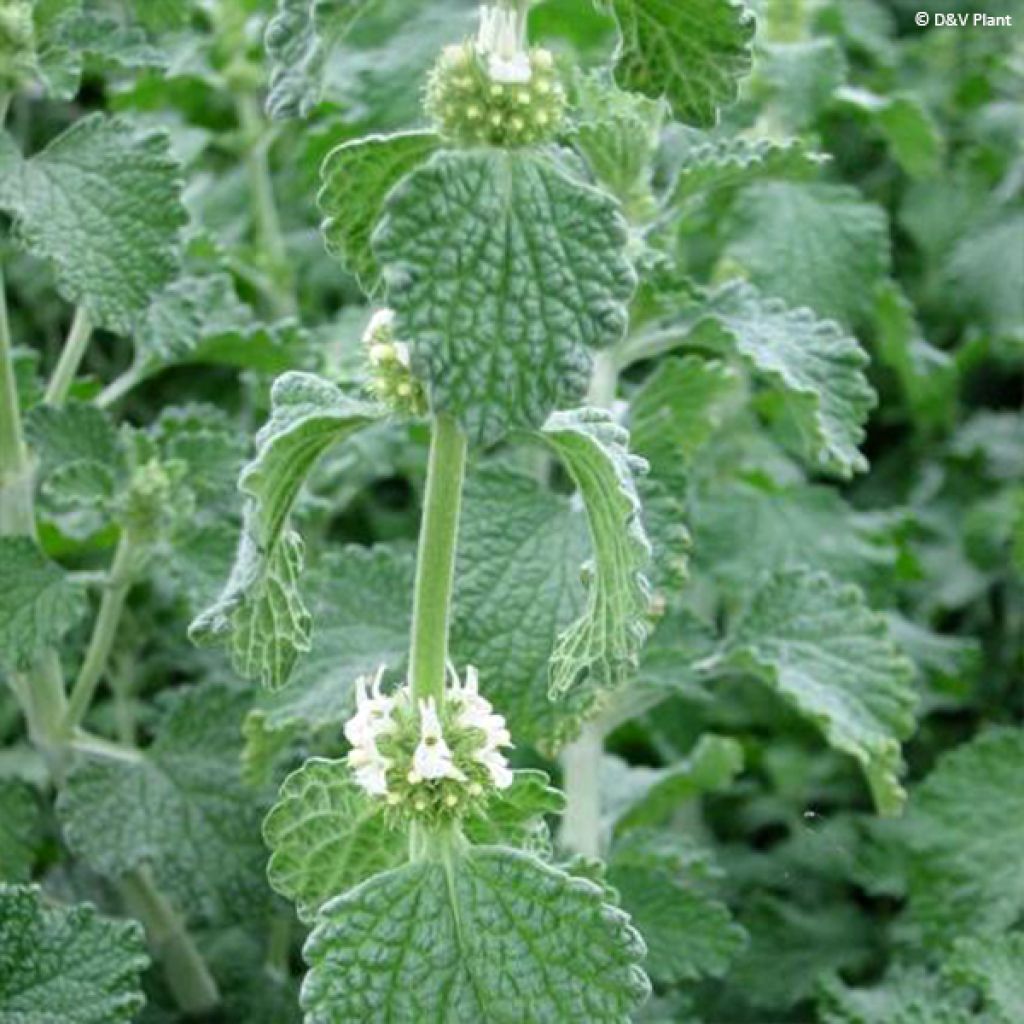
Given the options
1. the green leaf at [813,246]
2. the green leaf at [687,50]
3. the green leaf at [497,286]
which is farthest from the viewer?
the green leaf at [813,246]

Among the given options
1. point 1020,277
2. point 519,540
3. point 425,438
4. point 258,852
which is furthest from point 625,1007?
point 1020,277

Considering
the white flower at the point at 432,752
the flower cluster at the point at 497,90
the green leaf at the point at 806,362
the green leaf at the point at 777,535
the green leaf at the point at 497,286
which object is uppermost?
the flower cluster at the point at 497,90

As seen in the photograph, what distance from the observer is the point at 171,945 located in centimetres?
245

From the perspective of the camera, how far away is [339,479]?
9.57 feet

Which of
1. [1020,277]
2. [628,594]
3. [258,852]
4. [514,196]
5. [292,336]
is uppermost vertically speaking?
[514,196]

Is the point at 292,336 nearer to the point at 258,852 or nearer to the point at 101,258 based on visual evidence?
the point at 101,258

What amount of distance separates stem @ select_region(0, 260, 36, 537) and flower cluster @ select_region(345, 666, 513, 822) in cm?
76

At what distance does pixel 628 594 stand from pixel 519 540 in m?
0.50

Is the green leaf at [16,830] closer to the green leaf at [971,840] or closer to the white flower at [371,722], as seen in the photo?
the white flower at [371,722]

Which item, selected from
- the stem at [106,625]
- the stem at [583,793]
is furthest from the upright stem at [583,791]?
the stem at [106,625]

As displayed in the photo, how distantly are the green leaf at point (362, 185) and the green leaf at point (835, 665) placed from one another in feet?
2.79

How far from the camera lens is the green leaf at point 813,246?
2855 mm

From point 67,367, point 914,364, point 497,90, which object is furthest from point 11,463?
point 914,364

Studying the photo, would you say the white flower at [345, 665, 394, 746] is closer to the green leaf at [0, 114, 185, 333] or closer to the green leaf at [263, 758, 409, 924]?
the green leaf at [263, 758, 409, 924]
